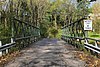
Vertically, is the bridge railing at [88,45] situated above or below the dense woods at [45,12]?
below

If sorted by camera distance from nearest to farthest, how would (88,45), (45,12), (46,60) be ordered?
(46,60) → (88,45) → (45,12)

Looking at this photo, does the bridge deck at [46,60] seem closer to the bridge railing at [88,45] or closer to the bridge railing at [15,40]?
the bridge railing at [15,40]

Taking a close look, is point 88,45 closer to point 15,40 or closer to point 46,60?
point 46,60

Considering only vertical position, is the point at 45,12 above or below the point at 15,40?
above

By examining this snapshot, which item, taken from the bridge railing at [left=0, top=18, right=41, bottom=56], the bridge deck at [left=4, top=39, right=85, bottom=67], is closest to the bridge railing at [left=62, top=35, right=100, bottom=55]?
the bridge deck at [left=4, top=39, right=85, bottom=67]

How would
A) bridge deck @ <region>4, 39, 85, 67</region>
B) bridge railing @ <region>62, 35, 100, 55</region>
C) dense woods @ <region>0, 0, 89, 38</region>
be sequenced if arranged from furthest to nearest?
dense woods @ <region>0, 0, 89, 38</region> < bridge railing @ <region>62, 35, 100, 55</region> < bridge deck @ <region>4, 39, 85, 67</region>

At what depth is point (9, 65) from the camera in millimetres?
8531

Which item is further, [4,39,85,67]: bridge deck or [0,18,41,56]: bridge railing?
[0,18,41,56]: bridge railing

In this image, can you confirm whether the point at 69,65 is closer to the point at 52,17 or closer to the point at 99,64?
the point at 99,64

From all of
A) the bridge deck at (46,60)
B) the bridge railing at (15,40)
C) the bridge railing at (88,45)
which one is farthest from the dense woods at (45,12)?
the bridge deck at (46,60)

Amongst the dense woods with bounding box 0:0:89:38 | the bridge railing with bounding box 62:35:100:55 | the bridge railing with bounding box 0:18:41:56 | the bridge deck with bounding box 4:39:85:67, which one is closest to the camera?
the bridge deck with bounding box 4:39:85:67

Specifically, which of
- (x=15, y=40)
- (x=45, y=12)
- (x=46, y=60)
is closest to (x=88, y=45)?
(x=46, y=60)

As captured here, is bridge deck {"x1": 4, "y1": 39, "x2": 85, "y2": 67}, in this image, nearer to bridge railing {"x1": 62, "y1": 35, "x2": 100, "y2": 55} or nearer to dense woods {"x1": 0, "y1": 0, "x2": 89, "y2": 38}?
bridge railing {"x1": 62, "y1": 35, "x2": 100, "y2": 55}

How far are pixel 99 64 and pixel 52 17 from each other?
66.5 meters
